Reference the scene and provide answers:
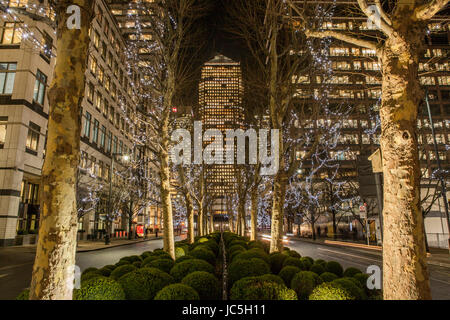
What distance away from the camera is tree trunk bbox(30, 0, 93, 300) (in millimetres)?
3188

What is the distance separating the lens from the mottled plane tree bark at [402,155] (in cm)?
335

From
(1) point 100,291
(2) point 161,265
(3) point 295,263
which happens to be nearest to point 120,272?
(2) point 161,265

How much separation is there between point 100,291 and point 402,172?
15.1ft

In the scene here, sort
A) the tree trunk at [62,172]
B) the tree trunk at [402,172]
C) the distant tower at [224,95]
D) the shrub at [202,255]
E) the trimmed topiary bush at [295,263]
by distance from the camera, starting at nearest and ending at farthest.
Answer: the tree trunk at [62,172]
the tree trunk at [402,172]
the trimmed topiary bush at [295,263]
the shrub at [202,255]
the distant tower at [224,95]

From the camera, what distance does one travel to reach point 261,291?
4.30 meters

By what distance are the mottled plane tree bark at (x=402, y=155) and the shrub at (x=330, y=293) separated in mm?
848

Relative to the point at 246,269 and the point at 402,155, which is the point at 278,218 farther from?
the point at 402,155

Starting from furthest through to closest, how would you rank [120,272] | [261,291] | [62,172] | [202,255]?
[202,255]
[120,272]
[261,291]
[62,172]

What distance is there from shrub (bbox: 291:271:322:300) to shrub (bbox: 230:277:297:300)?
0.71m

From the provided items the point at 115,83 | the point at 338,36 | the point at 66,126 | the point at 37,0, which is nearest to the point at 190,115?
the point at 338,36

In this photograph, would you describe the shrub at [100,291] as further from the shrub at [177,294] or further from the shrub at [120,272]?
the shrub at [120,272]

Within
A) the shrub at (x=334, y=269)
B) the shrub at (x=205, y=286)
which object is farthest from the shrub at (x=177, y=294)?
the shrub at (x=334, y=269)

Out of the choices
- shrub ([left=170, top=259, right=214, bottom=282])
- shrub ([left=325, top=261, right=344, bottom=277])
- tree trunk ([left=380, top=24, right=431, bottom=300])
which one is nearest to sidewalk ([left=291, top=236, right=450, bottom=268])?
shrub ([left=325, top=261, right=344, bottom=277])

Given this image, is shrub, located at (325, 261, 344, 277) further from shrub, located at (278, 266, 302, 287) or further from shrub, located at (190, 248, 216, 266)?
shrub, located at (190, 248, 216, 266)
